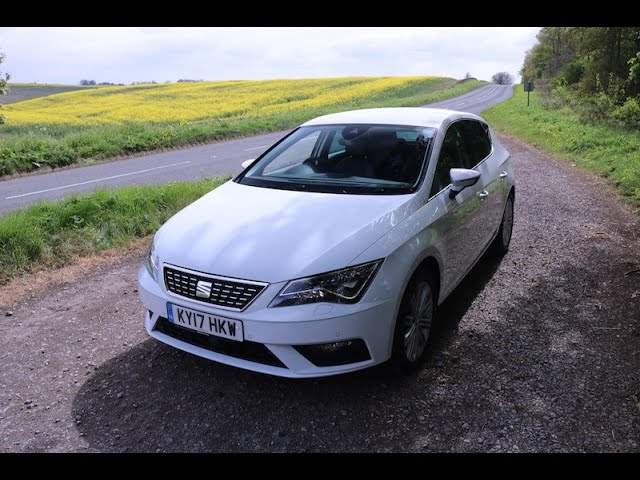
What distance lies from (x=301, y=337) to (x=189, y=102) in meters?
37.9

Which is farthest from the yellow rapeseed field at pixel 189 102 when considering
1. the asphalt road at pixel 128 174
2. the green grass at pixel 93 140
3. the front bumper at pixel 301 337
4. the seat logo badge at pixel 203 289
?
the front bumper at pixel 301 337

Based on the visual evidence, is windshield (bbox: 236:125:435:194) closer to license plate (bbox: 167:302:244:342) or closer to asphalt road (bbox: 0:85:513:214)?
license plate (bbox: 167:302:244:342)

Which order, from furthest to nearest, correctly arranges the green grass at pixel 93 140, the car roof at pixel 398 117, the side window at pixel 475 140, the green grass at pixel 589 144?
1. the green grass at pixel 93 140
2. the green grass at pixel 589 144
3. the side window at pixel 475 140
4. the car roof at pixel 398 117

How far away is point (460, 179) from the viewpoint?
3701 millimetres

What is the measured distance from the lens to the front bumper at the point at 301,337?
9.01 ft

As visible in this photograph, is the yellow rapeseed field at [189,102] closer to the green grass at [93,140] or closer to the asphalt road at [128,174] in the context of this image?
the green grass at [93,140]

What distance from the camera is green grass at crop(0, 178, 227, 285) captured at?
17.5ft

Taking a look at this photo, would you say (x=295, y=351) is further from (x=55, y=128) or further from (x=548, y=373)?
(x=55, y=128)

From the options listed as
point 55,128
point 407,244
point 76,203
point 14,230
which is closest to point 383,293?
point 407,244

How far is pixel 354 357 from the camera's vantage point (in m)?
2.90

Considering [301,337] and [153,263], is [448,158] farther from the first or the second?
[153,263]

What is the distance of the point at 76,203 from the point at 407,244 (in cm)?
501

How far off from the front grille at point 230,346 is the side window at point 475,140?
2.56 meters

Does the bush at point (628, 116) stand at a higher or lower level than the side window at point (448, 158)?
lower
